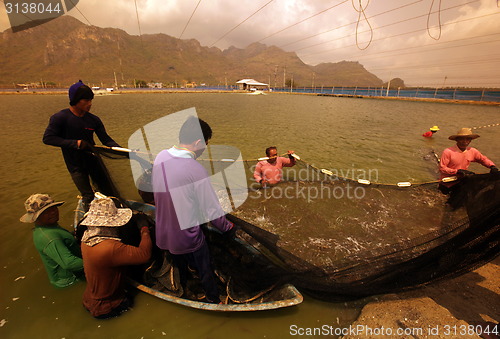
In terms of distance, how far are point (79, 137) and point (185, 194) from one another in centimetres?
314

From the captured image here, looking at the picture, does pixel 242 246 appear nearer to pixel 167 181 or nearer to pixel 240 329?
pixel 240 329

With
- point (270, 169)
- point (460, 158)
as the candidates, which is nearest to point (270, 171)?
point (270, 169)

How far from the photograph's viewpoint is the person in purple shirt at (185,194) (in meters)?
2.27

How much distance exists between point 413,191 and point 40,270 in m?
8.48

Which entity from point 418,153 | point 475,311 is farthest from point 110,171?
point 418,153

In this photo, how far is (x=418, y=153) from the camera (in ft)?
41.1

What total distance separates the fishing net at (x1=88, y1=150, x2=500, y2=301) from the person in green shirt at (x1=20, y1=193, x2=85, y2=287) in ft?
5.72

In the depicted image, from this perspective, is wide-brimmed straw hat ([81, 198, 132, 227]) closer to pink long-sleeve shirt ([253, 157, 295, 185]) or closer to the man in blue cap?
the man in blue cap

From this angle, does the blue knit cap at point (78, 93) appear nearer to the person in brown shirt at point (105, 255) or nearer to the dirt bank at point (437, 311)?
the person in brown shirt at point (105, 255)

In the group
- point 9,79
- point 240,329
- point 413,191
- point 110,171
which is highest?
point 9,79

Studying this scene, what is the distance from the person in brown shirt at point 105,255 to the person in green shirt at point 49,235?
0.59m

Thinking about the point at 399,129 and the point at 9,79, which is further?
the point at 9,79

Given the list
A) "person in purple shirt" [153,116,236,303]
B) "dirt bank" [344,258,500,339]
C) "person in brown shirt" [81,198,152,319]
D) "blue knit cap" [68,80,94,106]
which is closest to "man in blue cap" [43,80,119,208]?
"blue knit cap" [68,80,94,106]

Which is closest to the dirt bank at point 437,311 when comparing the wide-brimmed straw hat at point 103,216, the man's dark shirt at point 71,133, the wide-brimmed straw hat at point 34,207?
the wide-brimmed straw hat at point 103,216
